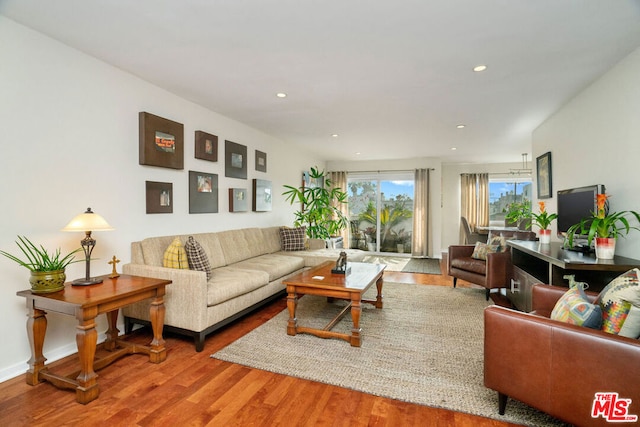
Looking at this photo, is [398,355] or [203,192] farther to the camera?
[203,192]

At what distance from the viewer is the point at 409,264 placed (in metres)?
6.63

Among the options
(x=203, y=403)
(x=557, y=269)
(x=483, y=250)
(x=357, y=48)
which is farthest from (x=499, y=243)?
(x=203, y=403)

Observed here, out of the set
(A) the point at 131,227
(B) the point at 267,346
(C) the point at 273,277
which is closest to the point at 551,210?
(C) the point at 273,277

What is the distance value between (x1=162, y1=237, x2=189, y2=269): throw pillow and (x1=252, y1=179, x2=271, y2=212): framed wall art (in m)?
2.12

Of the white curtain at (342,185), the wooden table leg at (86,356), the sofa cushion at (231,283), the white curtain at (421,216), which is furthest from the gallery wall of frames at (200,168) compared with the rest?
the white curtain at (421,216)

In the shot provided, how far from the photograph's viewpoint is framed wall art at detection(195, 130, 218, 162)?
12.4ft

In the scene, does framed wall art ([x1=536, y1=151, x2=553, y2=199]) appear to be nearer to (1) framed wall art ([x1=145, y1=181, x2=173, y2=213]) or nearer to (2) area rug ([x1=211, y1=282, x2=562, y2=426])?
(2) area rug ([x1=211, y1=282, x2=562, y2=426])

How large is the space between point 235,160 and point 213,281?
208 cm

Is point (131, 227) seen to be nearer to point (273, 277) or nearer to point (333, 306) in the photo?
point (273, 277)

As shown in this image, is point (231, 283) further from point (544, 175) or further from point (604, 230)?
point (544, 175)

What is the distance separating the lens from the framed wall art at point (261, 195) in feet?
16.3

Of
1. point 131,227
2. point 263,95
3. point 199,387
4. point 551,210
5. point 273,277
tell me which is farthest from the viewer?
point 551,210

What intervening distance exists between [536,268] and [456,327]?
127 centimetres

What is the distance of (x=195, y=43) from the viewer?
236 cm
